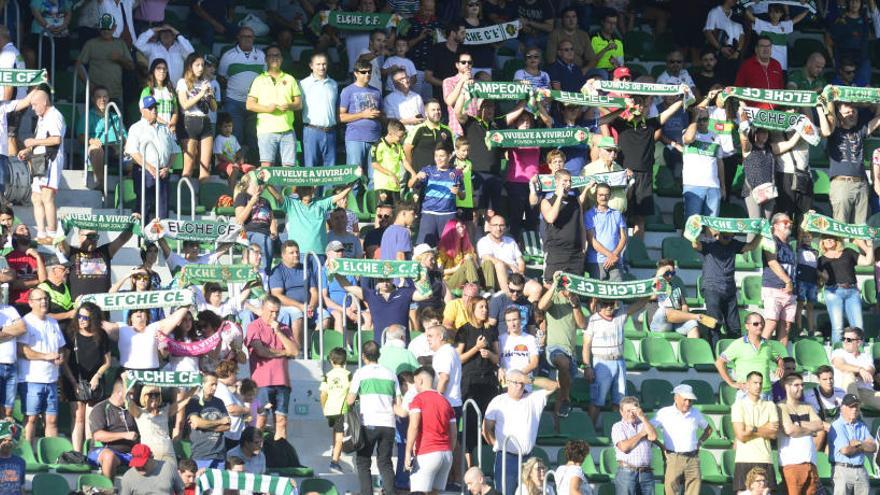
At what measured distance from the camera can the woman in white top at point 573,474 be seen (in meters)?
20.5

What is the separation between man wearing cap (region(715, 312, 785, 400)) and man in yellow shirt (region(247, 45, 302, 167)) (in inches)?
217

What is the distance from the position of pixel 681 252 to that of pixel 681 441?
4.80 m

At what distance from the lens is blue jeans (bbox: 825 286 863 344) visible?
24.5 m

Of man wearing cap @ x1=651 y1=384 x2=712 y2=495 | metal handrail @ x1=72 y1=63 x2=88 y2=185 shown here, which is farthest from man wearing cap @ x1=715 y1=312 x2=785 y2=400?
metal handrail @ x1=72 y1=63 x2=88 y2=185

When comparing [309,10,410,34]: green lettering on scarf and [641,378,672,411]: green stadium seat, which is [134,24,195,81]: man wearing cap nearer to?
[309,10,410,34]: green lettering on scarf

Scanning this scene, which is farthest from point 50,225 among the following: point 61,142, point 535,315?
point 535,315

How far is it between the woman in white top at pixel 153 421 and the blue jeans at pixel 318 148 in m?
5.64

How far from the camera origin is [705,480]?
22.1 m

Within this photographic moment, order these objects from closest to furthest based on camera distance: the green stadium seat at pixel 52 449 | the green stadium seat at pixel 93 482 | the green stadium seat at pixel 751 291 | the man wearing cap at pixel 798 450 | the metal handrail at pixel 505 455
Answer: the green stadium seat at pixel 93 482, the green stadium seat at pixel 52 449, the metal handrail at pixel 505 455, the man wearing cap at pixel 798 450, the green stadium seat at pixel 751 291

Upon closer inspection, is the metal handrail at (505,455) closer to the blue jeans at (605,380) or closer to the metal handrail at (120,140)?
the blue jeans at (605,380)

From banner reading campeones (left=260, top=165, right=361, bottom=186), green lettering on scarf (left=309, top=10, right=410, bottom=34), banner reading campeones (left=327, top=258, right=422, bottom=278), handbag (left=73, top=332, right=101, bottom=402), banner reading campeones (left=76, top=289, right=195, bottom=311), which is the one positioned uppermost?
green lettering on scarf (left=309, top=10, right=410, bottom=34)

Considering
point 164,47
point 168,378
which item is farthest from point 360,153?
point 168,378

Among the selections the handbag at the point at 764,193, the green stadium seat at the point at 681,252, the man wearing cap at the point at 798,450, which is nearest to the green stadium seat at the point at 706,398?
the man wearing cap at the point at 798,450

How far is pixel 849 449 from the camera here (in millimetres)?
22109
